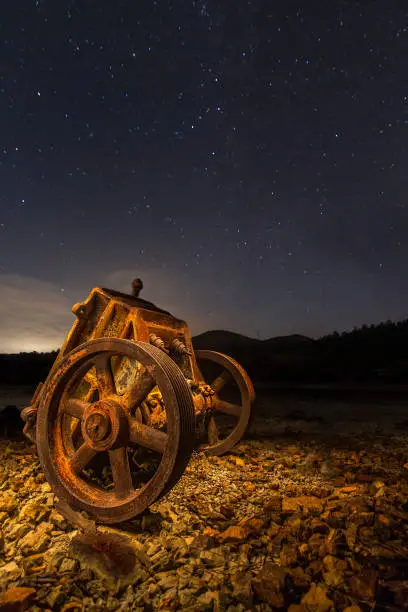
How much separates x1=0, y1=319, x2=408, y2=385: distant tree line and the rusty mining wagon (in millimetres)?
15213

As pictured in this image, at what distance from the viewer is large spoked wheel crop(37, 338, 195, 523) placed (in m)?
2.32

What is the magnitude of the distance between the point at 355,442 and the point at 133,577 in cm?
451

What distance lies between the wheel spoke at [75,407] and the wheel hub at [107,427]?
0.69ft

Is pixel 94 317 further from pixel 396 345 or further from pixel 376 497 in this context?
pixel 396 345

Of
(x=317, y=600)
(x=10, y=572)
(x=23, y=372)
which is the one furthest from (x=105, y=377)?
(x=23, y=372)

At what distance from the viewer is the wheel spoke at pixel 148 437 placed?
7.91 feet

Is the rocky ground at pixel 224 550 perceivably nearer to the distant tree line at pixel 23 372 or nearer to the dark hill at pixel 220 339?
the distant tree line at pixel 23 372

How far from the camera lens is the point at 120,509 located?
7.81 feet

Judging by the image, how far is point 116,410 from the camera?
256 centimetres

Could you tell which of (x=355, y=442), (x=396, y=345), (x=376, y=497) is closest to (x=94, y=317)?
(x=376, y=497)

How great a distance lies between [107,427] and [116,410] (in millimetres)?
138

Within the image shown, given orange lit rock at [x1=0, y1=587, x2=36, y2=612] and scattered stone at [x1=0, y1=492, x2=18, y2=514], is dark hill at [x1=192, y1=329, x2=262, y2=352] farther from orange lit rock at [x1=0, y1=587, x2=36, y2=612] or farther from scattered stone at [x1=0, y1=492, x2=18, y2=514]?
orange lit rock at [x1=0, y1=587, x2=36, y2=612]

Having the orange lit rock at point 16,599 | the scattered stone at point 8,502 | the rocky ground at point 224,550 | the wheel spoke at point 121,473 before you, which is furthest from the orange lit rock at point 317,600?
the scattered stone at point 8,502

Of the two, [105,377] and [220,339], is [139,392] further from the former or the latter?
[220,339]
